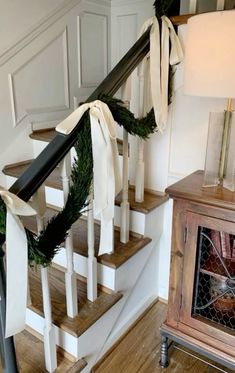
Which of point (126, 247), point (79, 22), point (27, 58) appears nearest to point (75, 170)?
point (126, 247)

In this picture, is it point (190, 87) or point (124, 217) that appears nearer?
point (190, 87)

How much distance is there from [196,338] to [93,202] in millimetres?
761

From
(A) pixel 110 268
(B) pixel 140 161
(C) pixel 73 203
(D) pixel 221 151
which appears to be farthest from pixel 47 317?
(D) pixel 221 151

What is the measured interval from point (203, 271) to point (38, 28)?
68.6 inches

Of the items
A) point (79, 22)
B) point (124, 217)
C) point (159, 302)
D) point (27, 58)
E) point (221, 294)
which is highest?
point (79, 22)

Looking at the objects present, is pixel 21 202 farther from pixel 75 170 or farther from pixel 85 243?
pixel 85 243

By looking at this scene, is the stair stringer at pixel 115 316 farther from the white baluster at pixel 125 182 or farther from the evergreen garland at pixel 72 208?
the evergreen garland at pixel 72 208

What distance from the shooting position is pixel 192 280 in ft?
4.18

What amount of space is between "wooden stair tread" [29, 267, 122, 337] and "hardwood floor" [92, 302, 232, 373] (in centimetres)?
32

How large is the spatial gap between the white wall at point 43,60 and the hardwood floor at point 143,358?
1.20 meters

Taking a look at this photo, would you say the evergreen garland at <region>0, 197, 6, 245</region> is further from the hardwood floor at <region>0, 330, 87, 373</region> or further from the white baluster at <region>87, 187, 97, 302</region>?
the hardwood floor at <region>0, 330, 87, 373</region>

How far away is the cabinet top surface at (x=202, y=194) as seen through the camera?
1107 millimetres

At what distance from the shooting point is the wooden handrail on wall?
0.91m

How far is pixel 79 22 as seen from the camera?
7.09 ft
